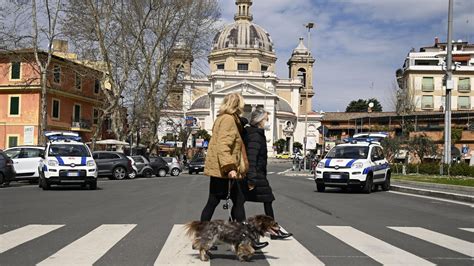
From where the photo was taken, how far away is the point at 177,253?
275 inches

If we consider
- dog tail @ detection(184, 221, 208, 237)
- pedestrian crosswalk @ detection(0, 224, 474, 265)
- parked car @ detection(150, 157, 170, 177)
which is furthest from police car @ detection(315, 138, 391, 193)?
parked car @ detection(150, 157, 170, 177)

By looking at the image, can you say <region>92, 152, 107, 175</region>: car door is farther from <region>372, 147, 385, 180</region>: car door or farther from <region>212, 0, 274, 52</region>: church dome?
<region>212, 0, 274, 52</region>: church dome

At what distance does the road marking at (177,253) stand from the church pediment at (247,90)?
93077mm

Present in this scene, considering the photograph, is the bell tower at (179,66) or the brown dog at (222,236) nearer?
the brown dog at (222,236)

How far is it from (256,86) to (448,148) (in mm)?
77118

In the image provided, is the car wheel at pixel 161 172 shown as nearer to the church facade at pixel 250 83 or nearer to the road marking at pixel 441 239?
the road marking at pixel 441 239

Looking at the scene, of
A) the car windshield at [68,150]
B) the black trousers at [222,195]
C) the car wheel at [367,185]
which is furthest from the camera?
the car windshield at [68,150]

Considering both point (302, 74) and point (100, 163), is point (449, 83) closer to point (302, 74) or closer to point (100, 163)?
point (100, 163)

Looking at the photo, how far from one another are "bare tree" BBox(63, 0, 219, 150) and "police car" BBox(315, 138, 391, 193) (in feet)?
76.2

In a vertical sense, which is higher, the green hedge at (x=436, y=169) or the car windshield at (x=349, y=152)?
the car windshield at (x=349, y=152)

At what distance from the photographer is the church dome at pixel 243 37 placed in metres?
109

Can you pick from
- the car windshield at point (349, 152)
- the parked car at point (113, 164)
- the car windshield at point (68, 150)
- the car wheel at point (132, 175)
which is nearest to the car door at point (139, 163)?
the car wheel at point (132, 175)

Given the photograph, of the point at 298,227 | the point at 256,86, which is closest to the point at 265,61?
the point at 256,86

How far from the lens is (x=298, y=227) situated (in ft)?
31.6
